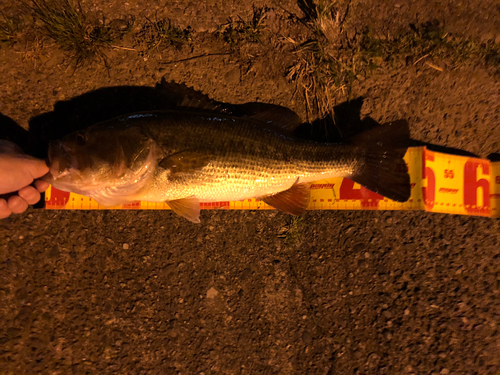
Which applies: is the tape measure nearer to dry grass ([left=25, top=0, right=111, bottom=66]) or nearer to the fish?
the fish

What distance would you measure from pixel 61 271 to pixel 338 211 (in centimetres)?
288

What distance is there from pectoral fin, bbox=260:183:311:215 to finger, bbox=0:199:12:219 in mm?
2404

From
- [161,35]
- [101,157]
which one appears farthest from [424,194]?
[161,35]

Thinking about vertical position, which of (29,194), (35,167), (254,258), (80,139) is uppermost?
(80,139)

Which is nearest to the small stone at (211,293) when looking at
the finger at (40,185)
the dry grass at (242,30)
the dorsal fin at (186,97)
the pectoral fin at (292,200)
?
the pectoral fin at (292,200)

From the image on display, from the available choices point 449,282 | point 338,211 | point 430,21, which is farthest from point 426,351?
point 430,21

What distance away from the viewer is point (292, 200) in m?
2.75

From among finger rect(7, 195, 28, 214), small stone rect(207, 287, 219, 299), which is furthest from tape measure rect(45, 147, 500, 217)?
small stone rect(207, 287, 219, 299)

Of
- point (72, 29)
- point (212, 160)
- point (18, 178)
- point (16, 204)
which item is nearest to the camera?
point (212, 160)

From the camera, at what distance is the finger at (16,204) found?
8.80 feet

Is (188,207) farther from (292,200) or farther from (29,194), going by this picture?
(29,194)

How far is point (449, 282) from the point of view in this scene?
3002 millimetres

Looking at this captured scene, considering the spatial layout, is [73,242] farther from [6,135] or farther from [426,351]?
[426,351]

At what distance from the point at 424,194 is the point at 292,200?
132cm
